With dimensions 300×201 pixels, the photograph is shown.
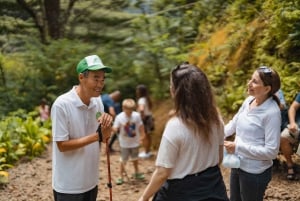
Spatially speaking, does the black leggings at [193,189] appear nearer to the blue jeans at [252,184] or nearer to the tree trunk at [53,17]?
the blue jeans at [252,184]

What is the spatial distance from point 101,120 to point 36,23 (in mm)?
13072

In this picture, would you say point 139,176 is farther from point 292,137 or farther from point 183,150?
point 183,150

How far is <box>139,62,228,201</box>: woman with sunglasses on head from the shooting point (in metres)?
2.51

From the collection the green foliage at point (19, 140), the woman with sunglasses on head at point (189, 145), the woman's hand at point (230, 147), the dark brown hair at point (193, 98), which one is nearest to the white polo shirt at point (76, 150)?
the woman with sunglasses on head at point (189, 145)

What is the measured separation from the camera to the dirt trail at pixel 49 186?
17.8 ft

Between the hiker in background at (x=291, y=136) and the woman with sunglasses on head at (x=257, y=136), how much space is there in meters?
2.34

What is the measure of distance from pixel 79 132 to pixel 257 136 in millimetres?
1340

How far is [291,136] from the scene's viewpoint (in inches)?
221

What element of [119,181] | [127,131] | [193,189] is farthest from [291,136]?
[193,189]

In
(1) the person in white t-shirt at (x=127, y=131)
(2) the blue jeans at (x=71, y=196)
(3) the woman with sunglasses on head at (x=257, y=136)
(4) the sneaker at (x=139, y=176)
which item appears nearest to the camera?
(2) the blue jeans at (x=71, y=196)

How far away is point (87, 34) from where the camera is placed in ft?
53.1

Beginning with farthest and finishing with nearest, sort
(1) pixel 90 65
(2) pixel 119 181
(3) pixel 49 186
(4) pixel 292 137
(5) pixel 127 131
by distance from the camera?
(5) pixel 127 131
(2) pixel 119 181
(3) pixel 49 186
(4) pixel 292 137
(1) pixel 90 65

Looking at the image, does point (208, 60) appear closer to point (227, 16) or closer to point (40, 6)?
point (227, 16)

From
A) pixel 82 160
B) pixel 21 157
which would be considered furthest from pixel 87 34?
pixel 82 160
